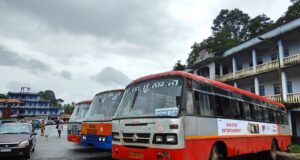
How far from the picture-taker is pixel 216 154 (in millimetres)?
8133

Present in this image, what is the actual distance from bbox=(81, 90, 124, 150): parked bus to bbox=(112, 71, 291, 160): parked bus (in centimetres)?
308

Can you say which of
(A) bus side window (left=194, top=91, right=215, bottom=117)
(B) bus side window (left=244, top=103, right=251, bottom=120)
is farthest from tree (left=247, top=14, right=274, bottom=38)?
(A) bus side window (left=194, top=91, right=215, bottom=117)

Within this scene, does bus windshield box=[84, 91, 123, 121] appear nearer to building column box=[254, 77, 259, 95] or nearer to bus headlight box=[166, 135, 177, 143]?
bus headlight box=[166, 135, 177, 143]

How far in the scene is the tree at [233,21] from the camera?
69050 millimetres

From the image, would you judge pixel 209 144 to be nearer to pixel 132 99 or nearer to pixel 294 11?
pixel 132 99

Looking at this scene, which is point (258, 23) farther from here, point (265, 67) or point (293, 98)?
point (293, 98)

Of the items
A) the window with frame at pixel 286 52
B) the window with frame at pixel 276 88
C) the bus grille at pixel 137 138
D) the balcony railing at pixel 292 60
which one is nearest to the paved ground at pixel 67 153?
the bus grille at pixel 137 138

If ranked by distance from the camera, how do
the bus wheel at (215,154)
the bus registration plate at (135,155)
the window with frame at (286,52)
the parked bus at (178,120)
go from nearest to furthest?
the parked bus at (178,120)
the bus registration plate at (135,155)
the bus wheel at (215,154)
the window with frame at (286,52)

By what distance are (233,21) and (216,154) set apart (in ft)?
223

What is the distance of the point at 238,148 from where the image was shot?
369 inches

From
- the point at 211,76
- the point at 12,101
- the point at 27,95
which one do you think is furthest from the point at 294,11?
the point at 27,95

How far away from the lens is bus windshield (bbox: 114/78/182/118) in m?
6.96

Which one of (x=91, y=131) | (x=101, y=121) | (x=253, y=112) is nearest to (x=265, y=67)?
(x=253, y=112)

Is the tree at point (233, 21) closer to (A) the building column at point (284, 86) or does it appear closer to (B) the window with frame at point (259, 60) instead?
(B) the window with frame at point (259, 60)
